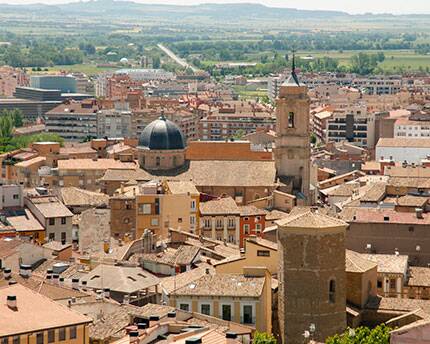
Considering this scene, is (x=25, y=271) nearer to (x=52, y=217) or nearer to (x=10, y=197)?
(x=52, y=217)

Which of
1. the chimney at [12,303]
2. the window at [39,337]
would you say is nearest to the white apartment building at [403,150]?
the chimney at [12,303]

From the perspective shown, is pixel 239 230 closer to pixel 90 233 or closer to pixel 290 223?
pixel 90 233

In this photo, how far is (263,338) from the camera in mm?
38594

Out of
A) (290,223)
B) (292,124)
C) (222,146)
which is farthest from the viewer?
(222,146)

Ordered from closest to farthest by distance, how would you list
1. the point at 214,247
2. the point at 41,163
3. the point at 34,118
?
the point at 214,247
the point at 41,163
the point at 34,118

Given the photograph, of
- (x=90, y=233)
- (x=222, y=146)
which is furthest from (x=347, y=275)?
(x=222, y=146)

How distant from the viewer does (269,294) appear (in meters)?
42.4

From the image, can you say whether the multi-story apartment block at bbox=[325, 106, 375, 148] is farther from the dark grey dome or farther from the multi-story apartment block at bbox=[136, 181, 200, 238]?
the multi-story apartment block at bbox=[136, 181, 200, 238]

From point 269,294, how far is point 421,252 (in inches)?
503

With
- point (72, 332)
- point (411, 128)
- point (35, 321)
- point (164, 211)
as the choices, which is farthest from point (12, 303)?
point (411, 128)

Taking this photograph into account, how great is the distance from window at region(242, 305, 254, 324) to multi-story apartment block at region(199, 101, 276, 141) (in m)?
96.3

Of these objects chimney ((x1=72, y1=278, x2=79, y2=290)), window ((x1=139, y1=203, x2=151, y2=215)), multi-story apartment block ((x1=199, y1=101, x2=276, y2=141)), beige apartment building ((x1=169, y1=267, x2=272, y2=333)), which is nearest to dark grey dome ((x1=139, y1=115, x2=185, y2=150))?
window ((x1=139, y1=203, x2=151, y2=215))

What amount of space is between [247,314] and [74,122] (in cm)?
9883

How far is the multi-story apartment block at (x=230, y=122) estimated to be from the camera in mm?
140875
